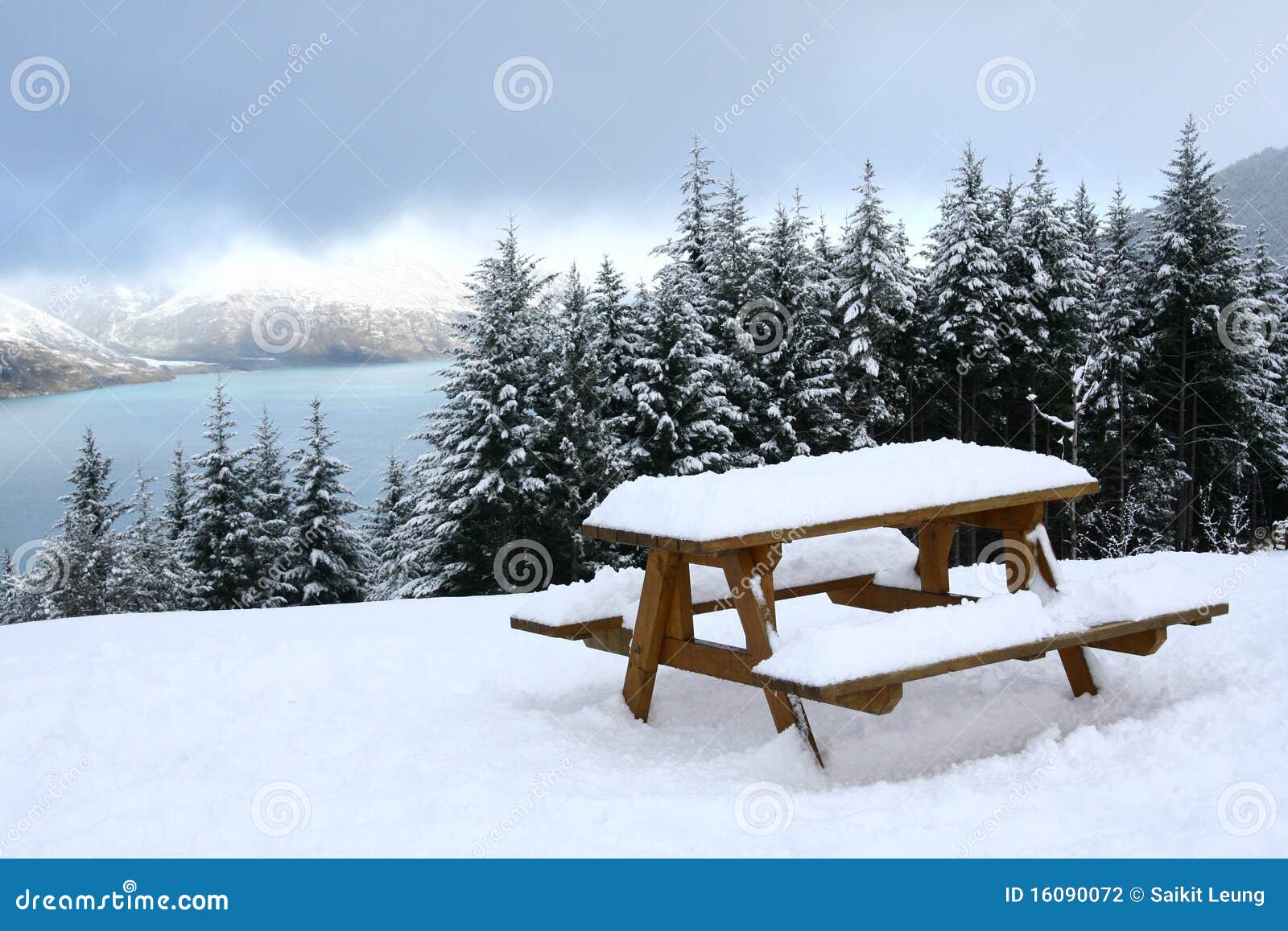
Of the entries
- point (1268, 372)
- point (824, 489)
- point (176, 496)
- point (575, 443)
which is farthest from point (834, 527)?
point (176, 496)

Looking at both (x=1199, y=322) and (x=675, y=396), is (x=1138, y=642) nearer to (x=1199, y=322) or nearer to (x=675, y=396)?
(x=675, y=396)

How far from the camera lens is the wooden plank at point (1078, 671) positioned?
5.86 metres

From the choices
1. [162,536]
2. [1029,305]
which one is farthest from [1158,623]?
[162,536]

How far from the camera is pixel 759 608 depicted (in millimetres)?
5109

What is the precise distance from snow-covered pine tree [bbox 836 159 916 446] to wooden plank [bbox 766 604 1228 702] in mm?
22393

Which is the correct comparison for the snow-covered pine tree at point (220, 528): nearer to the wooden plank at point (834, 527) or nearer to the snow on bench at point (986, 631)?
the wooden plank at point (834, 527)

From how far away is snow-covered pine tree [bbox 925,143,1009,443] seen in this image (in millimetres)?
29109

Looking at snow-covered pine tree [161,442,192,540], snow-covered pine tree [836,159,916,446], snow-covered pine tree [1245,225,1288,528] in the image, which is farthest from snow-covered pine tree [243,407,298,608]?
snow-covered pine tree [1245,225,1288,528]

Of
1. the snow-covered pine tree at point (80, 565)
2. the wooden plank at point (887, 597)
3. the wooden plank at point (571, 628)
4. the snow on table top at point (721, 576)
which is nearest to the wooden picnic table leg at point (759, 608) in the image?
the snow on table top at point (721, 576)

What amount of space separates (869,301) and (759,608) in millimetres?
24671

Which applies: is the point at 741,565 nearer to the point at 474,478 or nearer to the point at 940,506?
the point at 940,506

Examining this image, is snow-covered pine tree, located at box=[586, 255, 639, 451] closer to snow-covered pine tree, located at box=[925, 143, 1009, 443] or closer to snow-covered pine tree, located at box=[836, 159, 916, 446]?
snow-covered pine tree, located at box=[836, 159, 916, 446]

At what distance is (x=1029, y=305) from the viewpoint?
2959 centimetres
